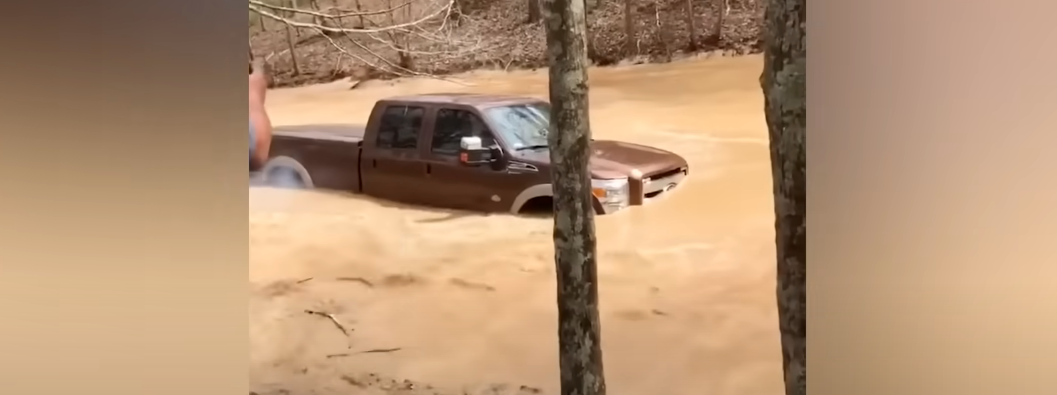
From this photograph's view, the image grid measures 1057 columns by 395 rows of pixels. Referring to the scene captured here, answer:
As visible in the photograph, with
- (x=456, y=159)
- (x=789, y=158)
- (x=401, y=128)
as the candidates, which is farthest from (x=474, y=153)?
(x=789, y=158)

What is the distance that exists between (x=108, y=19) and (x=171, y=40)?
4.3 inches

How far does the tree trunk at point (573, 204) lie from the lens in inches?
56.6

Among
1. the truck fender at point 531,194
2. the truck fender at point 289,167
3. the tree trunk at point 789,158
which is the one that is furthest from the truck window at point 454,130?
the tree trunk at point 789,158

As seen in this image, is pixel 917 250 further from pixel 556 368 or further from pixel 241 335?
pixel 241 335

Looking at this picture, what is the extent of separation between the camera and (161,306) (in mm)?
1519

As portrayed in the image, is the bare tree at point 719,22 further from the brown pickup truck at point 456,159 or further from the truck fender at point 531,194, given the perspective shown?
the truck fender at point 531,194

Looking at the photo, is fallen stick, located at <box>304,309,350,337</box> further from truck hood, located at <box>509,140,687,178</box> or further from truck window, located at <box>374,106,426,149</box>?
truck hood, located at <box>509,140,687,178</box>

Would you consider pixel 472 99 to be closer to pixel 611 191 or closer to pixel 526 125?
pixel 526 125

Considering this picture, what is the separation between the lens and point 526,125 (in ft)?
4.84

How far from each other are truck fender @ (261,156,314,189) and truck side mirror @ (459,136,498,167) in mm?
274

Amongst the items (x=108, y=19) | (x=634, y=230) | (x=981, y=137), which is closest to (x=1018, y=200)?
(x=981, y=137)

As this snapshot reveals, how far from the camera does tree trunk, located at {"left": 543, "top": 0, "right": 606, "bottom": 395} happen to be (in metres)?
1.44

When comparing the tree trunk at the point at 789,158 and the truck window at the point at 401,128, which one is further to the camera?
the truck window at the point at 401,128

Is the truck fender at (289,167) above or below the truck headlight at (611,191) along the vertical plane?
above
